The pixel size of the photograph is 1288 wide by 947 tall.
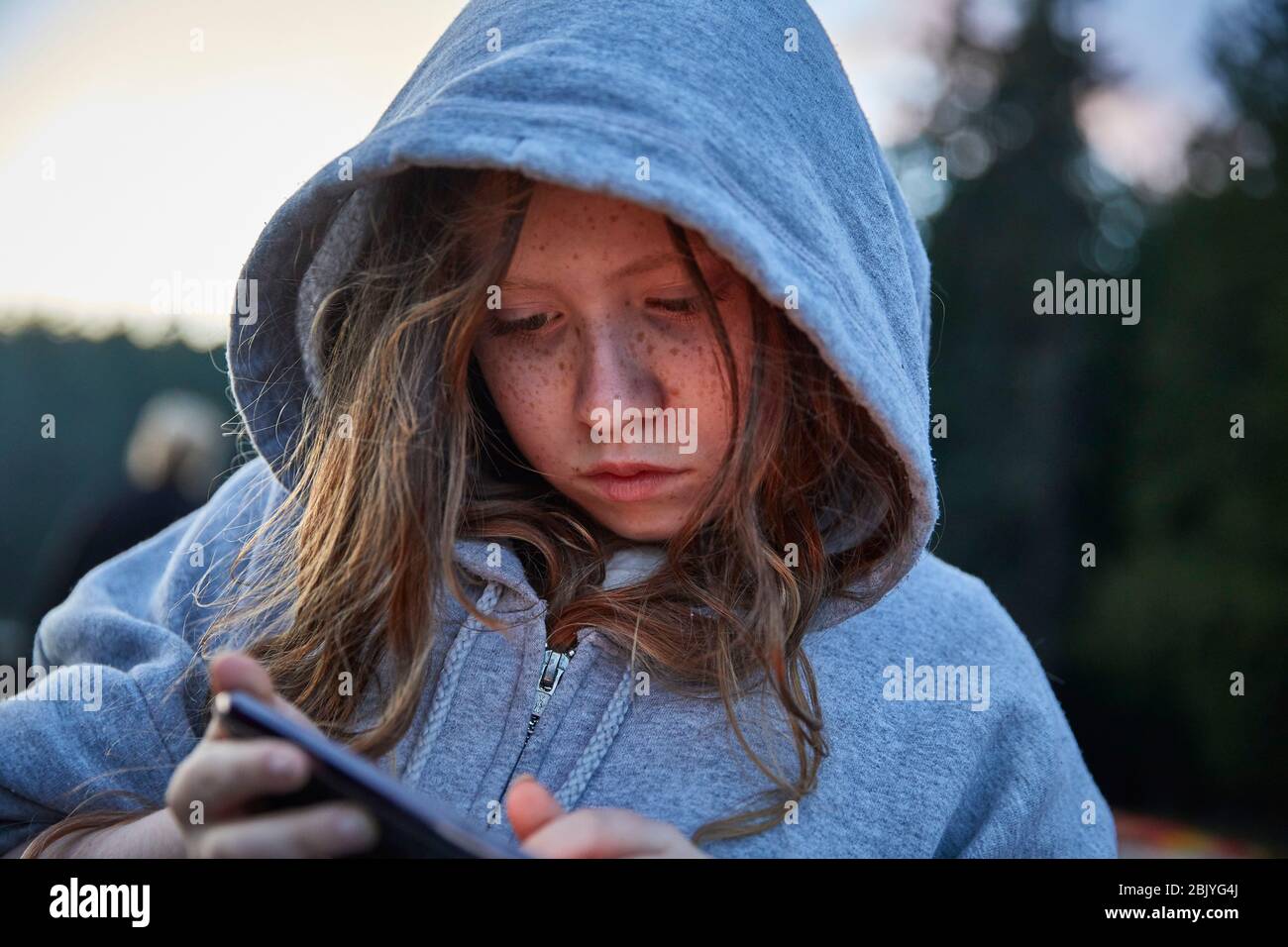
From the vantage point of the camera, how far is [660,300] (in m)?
1.50

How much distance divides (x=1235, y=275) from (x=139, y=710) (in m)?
6.56

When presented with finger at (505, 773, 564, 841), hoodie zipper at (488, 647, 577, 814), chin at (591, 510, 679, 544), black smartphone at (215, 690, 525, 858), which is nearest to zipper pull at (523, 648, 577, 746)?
hoodie zipper at (488, 647, 577, 814)

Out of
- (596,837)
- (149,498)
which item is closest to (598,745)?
(596,837)

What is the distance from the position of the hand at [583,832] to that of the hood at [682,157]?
63 cm

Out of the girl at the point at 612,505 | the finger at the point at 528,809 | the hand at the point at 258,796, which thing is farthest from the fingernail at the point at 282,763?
the girl at the point at 612,505

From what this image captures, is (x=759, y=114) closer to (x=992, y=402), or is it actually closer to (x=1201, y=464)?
(x=1201, y=464)

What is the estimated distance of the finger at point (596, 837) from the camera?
1064 millimetres

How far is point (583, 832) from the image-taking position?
1074 millimetres

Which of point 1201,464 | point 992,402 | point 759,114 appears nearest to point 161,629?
point 759,114

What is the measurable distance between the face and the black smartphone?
2.12 feet

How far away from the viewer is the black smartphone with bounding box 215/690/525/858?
37.0 inches

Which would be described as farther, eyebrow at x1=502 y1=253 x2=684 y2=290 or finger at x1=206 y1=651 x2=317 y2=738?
eyebrow at x1=502 y1=253 x2=684 y2=290

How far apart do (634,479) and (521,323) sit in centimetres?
28

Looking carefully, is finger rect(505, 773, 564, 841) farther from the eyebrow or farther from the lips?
the eyebrow
